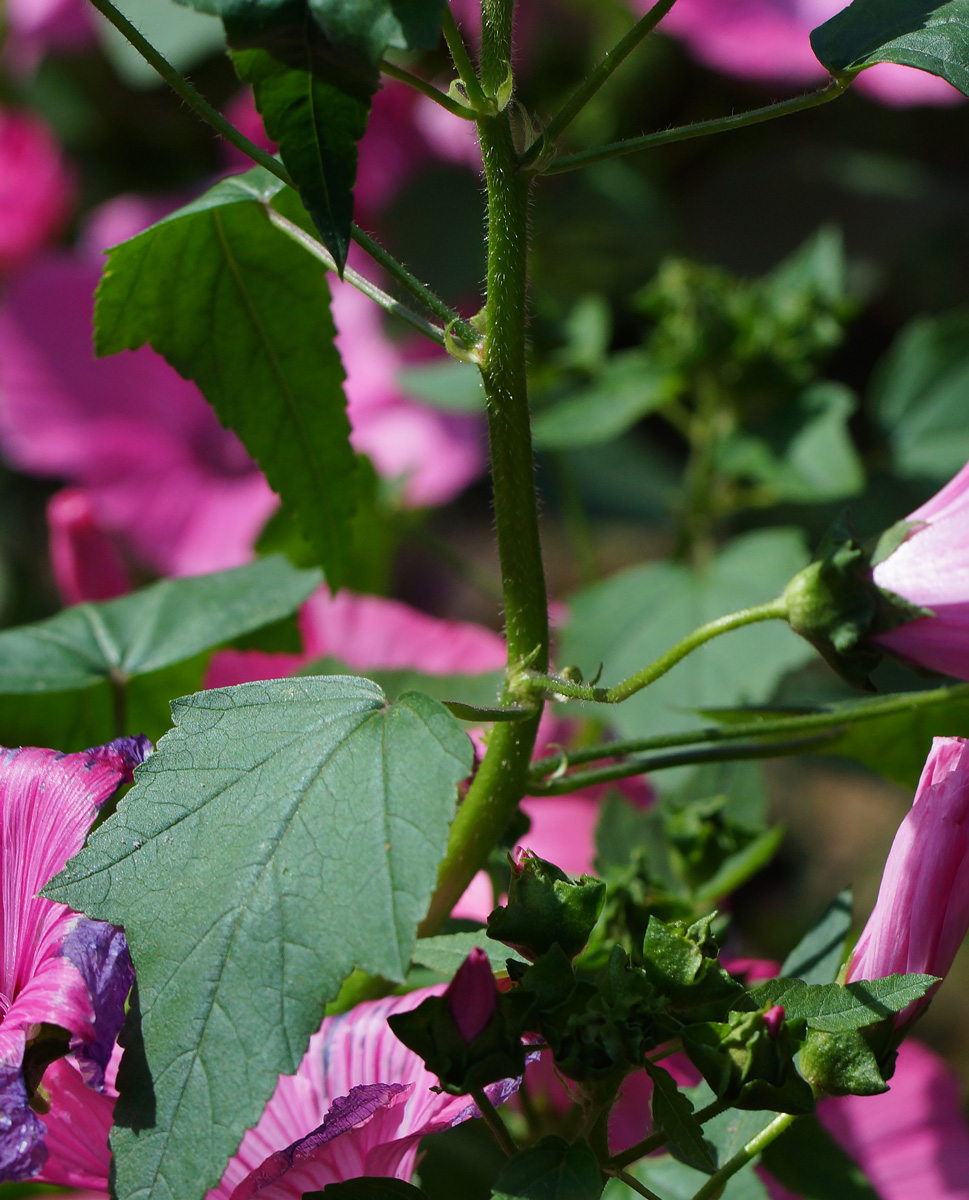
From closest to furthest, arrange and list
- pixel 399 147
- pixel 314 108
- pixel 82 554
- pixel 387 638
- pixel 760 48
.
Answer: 1. pixel 314 108
2. pixel 82 554
3. pixel 387 638
4. pixel 760 48
5. pixel 399 147

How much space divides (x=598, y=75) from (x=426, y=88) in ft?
0.23

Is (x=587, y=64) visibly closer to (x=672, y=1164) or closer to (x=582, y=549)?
(x=582, y=549)

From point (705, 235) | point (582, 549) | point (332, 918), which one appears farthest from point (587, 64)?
point (332, 918)

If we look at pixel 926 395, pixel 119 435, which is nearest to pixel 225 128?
pixel 926 395

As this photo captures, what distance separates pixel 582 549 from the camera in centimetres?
134

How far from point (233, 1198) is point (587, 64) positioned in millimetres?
1672

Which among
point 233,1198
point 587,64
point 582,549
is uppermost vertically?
point 587,64

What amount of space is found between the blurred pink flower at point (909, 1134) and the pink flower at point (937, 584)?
41cm

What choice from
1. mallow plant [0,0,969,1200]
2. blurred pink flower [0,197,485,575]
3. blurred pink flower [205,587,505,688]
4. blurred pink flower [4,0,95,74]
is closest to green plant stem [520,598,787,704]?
mallow plant [0,0,969,1200]

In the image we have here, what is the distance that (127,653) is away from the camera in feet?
2.56

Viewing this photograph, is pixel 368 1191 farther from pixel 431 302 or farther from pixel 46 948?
pixel 431 302

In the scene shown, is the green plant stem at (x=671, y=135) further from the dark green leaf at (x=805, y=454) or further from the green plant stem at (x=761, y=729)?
the dark green leaf at (x=805, y=454)

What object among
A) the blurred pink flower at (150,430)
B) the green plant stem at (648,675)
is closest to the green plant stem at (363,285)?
the green plant stem at (648,675)

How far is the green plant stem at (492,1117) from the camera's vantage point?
45 centimetres
